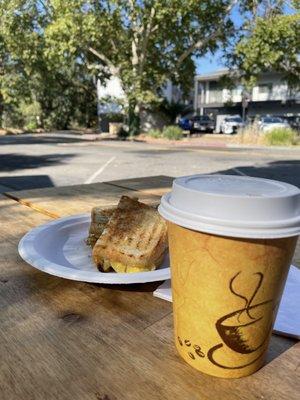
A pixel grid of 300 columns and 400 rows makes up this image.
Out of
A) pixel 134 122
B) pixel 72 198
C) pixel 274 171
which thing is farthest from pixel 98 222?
pixel 134 122

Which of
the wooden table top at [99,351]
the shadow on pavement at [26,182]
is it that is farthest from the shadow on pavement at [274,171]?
the wooden table top at [99,351]

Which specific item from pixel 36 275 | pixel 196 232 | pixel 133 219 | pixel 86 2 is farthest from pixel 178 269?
pixel 86 2

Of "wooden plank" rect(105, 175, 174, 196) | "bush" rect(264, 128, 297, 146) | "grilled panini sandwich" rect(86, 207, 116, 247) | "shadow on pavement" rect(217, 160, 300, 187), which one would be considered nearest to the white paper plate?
"grilled panini sandwich" rect(86, 207, 116, 247)

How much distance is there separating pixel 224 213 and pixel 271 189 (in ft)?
0.39

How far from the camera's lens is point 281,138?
18000mm

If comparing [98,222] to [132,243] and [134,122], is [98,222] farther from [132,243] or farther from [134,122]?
[134,122]

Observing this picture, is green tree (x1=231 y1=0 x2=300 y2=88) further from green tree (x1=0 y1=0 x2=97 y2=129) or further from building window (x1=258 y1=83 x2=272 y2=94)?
building window (x1=258 y1=83 x2=272 y2=94)

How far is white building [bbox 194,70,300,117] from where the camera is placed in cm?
3312

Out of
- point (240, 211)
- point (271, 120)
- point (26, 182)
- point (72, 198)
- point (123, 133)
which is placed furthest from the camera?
point (271, 120)

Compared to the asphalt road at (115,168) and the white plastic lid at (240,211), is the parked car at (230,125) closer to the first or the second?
the asphalt road at (115,168)

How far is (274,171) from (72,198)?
8.27 m

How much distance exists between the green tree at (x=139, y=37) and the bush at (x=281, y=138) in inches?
242

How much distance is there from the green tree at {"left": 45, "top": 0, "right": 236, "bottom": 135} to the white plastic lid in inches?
748

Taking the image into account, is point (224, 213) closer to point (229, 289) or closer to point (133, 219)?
point (229, 289)
